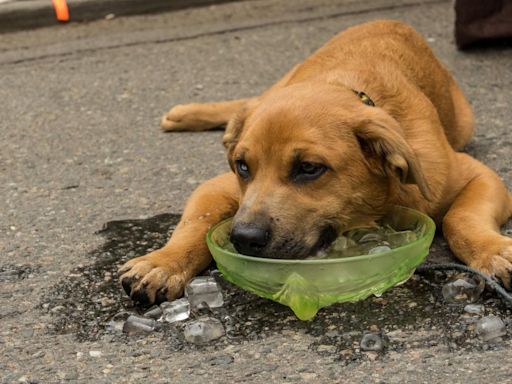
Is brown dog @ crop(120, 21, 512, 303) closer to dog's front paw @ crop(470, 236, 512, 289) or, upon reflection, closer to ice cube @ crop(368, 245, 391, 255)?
dog's front paw @ crop(470, 236, 512, 289)

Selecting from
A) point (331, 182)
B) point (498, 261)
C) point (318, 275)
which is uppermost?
point (331, 182)

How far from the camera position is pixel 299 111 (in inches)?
162

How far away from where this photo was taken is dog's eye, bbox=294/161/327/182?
402 cm

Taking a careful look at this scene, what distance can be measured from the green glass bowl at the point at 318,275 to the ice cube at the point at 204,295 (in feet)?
0.31

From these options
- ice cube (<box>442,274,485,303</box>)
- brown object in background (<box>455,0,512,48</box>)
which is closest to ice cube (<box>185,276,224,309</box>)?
ice cube (<box>442,274,485,303</box>)

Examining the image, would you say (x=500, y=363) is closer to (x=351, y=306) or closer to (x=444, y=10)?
(x=351, y=306)

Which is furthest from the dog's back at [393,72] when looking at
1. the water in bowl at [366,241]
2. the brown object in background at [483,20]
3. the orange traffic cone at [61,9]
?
the orange traffic cone at [61,9]

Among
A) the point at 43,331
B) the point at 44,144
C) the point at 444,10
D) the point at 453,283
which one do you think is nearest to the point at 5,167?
the point at 44,144

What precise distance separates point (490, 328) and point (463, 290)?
0.31m

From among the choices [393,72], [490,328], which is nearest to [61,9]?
[393,72]

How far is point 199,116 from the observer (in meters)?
6.59

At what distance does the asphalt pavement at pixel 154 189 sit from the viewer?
A: 3.66m

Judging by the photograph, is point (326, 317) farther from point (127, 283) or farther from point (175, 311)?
point (127, 283)

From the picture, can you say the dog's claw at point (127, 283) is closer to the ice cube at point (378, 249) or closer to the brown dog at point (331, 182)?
the brown dog at point (331, 182)
